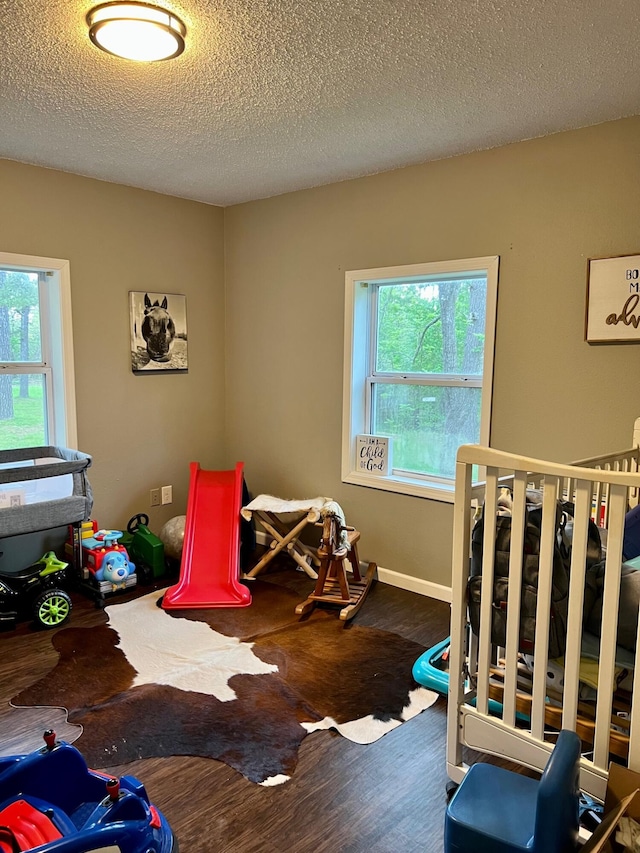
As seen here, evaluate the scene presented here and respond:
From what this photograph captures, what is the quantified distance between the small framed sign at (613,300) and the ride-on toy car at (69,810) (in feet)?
8.27

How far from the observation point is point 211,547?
12.0 ft

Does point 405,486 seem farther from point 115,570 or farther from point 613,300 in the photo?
point 115,570

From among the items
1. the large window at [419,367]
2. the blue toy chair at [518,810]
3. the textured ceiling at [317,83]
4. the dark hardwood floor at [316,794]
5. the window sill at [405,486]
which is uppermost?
the textured ceiling at [317,83]

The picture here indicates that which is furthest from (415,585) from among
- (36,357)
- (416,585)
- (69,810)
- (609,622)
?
(36,357)

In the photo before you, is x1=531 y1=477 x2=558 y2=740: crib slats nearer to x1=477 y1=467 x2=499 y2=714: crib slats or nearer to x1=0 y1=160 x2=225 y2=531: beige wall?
x1=477 y1=467 x2=499 y2=714: crib slats

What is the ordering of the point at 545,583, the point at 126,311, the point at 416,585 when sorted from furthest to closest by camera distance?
the point at 126,311, the point at 416,585, the point at 545,583

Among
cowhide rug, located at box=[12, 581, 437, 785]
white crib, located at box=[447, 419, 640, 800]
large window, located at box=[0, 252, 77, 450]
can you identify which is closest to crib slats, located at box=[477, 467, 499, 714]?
white crib, located at box=[447, 419, 640, 800]

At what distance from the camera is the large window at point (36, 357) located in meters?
3.56

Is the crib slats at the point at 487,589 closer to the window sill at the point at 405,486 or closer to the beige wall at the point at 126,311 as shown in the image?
the window sill at the point at 405,486

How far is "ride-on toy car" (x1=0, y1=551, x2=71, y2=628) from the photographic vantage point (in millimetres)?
3023

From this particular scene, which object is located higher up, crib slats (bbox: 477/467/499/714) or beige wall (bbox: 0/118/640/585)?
beige wall (bbox: 0/118/640/585)

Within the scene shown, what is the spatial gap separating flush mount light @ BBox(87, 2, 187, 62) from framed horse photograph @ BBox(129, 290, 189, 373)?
2.11 m

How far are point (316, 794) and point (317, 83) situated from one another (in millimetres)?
2477

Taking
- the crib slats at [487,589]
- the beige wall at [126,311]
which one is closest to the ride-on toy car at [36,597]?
the beige wall at [126,311]
